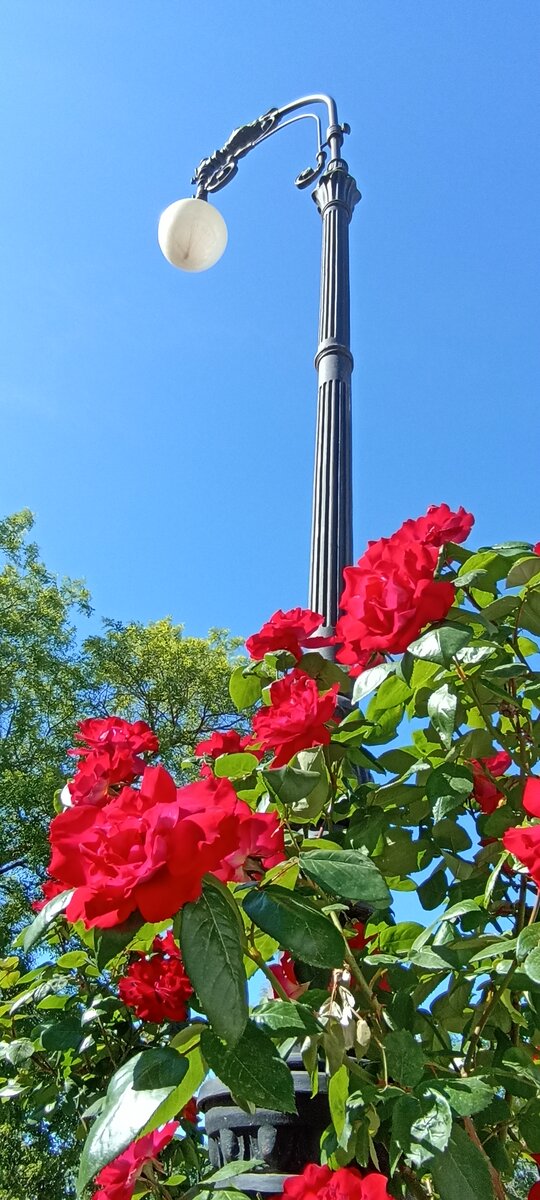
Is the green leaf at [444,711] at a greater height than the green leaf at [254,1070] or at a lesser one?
greater

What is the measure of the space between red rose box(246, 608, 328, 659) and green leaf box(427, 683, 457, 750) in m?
0.33

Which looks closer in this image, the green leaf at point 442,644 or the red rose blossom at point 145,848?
the red rose blossom at point 145,848

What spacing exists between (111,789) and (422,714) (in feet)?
1.66

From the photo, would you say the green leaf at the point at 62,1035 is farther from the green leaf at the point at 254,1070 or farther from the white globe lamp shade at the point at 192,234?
the white globe lamp shade at the point at 192,234

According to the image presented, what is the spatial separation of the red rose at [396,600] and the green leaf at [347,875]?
303mm

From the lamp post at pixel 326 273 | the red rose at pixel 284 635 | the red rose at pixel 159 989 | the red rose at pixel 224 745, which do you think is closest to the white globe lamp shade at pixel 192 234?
the lamp post at pixel 326 273

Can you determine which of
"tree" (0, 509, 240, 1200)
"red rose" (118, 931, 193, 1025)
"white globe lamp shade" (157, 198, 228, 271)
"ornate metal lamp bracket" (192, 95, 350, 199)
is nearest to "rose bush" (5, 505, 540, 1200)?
"red rose" (118, 931, 193, 1025)

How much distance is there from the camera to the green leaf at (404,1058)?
Answer: 1.00 m

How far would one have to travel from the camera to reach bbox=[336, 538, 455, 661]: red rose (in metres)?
1.16

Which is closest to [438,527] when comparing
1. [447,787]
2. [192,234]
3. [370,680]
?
[370,680]

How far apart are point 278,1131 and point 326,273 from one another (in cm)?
249

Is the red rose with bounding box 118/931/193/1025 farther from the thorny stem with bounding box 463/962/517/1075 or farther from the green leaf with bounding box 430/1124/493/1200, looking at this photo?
the green leaf with bounding box 430/1124/493/1200

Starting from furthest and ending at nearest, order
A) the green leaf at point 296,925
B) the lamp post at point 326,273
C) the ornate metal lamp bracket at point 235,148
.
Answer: the ornate metal lamp bracket at point 235,148 < the lamp post at point 326,273 < the green leaf at point 296,925

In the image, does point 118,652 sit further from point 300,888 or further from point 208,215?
point 300,888
